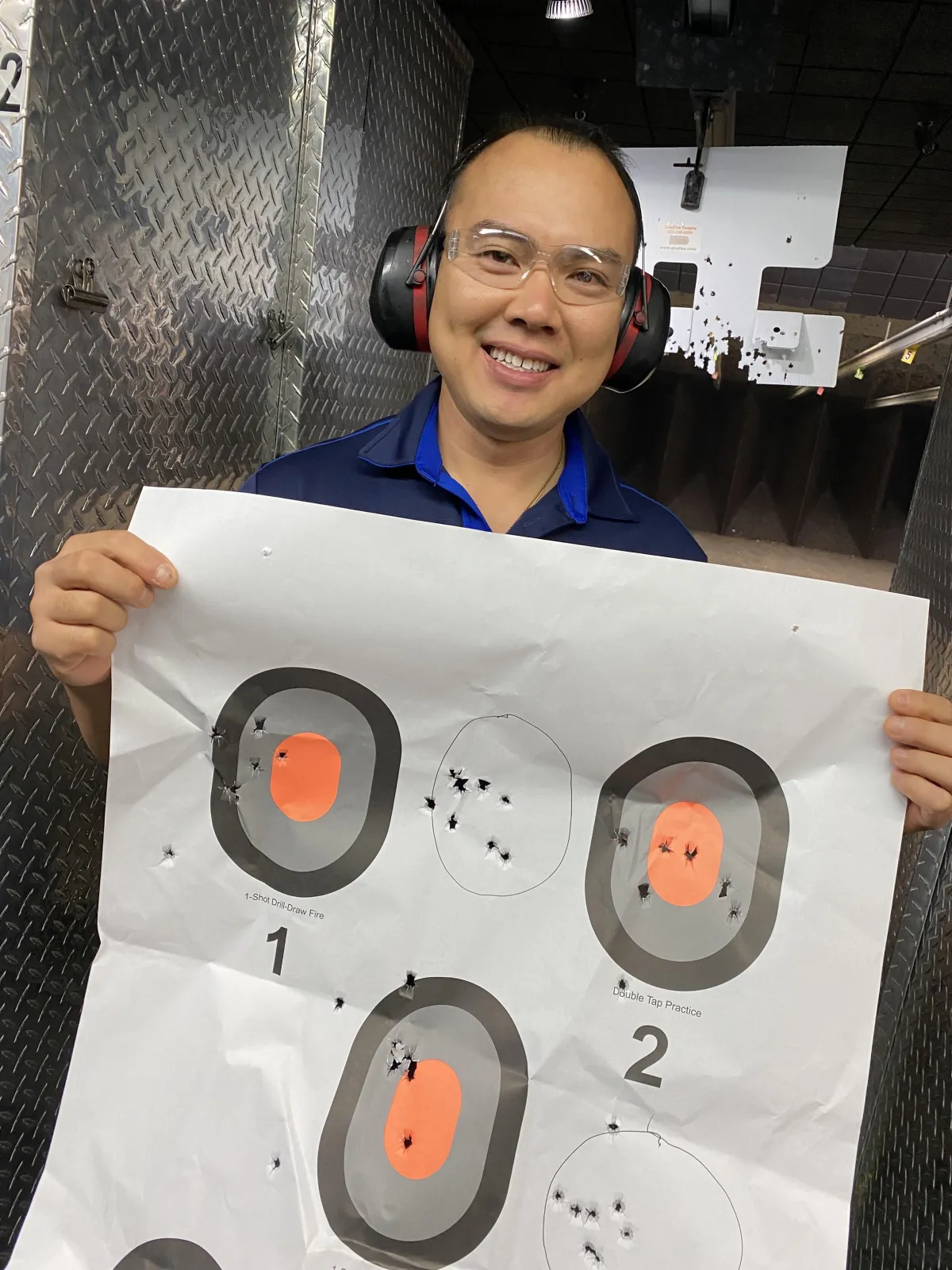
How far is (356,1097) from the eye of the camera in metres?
0.78

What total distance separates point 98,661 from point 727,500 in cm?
348

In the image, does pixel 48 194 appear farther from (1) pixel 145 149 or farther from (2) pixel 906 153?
(2) pixel 906 153

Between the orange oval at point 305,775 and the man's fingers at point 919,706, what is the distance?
557 mm

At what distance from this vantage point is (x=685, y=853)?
2.60ft

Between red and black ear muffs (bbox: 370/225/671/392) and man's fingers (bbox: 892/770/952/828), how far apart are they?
0.77 meters

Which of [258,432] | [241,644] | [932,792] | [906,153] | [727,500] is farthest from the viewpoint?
[727,500]

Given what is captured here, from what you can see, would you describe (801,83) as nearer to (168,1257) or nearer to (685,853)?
(685,853)

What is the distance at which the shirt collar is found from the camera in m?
1.22

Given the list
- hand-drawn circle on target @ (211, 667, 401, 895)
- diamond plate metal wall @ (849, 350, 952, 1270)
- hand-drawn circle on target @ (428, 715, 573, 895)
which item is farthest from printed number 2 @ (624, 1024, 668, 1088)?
diamond plate metal wall @ (849, 350, 952, 1270)

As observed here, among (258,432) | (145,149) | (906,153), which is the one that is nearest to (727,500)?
(906,153)

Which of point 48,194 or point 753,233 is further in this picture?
point 753,233

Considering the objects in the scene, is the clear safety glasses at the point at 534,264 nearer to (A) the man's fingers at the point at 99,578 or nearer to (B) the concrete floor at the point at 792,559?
(A) the man's fingers at the point at 99,578

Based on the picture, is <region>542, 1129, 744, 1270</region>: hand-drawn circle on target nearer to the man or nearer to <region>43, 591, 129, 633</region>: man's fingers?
the man

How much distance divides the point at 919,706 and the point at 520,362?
680 mm
